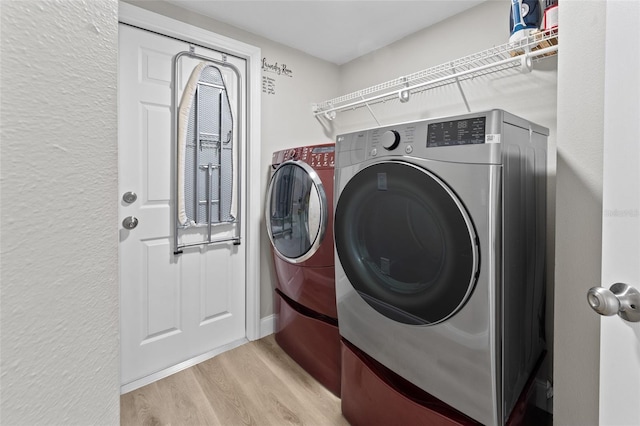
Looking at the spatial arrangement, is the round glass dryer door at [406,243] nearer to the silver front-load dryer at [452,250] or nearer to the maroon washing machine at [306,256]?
the silver front-load dryer at [452,250]

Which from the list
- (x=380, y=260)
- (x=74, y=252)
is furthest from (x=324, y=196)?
(x=74, y=252)

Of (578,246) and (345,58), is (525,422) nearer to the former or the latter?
(578,246)

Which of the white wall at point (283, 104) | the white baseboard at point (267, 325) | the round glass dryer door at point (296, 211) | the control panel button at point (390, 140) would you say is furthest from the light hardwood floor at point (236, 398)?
the control panel button at point (390, 140)

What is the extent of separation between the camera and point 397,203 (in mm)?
1169

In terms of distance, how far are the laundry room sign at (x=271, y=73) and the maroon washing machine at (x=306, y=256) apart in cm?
56

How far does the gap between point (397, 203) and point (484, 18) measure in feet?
4.70

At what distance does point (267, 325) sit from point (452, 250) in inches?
69.2

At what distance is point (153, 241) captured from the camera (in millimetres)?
1869

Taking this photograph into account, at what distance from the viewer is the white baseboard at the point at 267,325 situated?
7.66 feet

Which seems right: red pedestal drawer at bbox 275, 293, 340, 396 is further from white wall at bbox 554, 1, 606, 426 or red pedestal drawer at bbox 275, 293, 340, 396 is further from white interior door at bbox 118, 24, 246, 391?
white wall at bbox 554, 1, 606, 426

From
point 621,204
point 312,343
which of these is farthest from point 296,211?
point 621,204

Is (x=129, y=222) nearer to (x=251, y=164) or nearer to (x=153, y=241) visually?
(x=153, y=241)

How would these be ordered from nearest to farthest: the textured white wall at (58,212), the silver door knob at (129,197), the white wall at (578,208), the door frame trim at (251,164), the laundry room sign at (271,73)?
the textured white wall at (58,212) → the white wall at (578,208) → the silver door knob at (129,197) → the door frame trim at (251,164) → the laundry room sign at (271,73)

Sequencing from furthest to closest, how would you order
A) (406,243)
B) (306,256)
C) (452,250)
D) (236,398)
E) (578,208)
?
(306,256)
(236,398)
(406,243)
(452,250)
(578,208)
